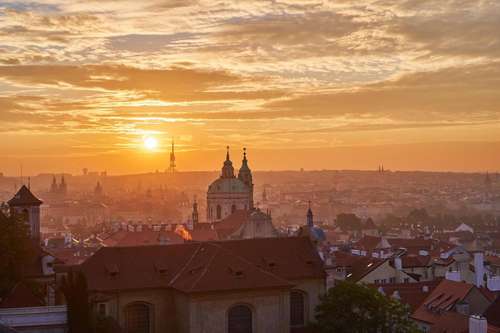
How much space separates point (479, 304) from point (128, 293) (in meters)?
24.9

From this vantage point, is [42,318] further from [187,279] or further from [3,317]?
[187,279]

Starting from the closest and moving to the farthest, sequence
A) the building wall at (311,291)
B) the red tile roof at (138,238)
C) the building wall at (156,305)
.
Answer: the building wall at (156,305) → the building wall at (311,291) → the red tile roof at (138,238)

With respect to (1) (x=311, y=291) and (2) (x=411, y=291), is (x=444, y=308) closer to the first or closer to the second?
(2) (x=411, y=291)

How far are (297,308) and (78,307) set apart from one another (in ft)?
52.5

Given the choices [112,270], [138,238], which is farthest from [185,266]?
[138,238]

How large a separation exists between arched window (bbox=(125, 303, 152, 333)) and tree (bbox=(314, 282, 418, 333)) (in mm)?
10196

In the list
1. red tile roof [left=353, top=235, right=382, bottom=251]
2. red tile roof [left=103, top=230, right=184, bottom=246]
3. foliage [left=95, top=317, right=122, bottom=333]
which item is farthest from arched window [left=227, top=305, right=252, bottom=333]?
red tile roof [left=353, top=235, right=382, bottom=251]

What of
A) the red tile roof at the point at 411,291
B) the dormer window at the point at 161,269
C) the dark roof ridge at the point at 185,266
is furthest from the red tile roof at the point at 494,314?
the dormer window at the point at 161,269

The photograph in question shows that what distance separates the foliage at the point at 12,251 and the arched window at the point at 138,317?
681 centimetres

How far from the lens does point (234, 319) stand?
160ft

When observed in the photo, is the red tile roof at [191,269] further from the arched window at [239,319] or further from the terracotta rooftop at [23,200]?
the terracotta rooftop at [23,200]

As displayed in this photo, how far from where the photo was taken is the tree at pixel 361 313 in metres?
45.9

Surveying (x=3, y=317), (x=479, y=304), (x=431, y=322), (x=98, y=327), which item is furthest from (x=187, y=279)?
(x=479, y=304)

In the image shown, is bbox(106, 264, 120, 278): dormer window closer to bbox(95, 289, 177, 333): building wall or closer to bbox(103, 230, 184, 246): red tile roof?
bbox(95, 289, 177, 333): building wall
